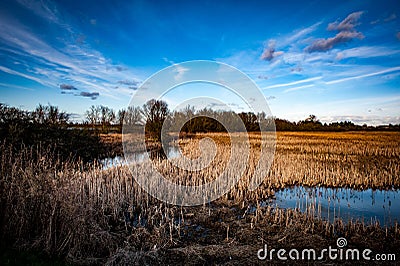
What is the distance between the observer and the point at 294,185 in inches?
472

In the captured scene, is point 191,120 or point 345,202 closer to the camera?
point 345,202

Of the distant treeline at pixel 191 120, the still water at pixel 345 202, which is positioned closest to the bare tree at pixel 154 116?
the distant treeline at pixel 191 120

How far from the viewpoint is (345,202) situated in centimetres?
944

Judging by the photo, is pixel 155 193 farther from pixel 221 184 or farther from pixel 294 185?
pixel 294 185

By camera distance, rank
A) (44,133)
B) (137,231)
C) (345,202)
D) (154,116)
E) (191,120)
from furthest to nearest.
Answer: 1. (191,120)
2. (154,116)
3. (44,133)
4. (345,202)
5. (137,231)

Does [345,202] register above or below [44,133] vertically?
below

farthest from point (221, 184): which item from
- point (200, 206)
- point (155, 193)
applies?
point (155, 193)

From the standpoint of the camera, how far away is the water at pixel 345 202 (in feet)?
26.2

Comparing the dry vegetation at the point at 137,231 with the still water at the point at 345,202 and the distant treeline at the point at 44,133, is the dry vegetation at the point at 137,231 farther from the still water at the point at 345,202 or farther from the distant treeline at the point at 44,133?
the distant treeline at the point at 44,133

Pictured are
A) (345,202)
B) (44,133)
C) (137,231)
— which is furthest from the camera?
(44,133)

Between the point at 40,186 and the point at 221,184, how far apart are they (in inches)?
274

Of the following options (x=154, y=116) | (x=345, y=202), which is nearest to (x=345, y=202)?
(x=345, y=202)

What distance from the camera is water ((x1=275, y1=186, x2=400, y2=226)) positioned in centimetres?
799

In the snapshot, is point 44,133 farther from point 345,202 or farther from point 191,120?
point 191,120
